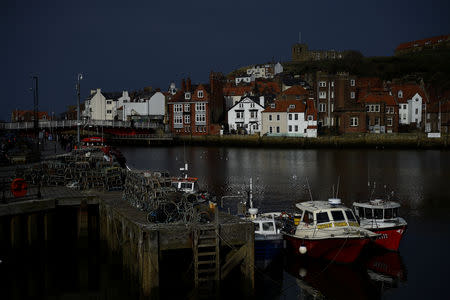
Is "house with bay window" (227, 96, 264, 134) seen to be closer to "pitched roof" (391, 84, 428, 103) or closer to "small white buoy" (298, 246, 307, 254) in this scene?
"pitched roof" (391, 84, 428, 103)

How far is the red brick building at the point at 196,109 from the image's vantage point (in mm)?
97375

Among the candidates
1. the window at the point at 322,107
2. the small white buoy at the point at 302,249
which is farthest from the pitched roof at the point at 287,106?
the small white buoy at the point at 302,249

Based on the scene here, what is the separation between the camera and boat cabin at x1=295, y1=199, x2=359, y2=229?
21734 millimetres

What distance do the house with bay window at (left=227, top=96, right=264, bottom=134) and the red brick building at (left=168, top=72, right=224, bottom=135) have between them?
4010 millimetres

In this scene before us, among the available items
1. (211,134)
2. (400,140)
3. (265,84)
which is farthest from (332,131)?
(265,84)

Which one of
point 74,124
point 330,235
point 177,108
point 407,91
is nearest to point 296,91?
point 177,108

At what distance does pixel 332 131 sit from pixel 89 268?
7250 centimetres

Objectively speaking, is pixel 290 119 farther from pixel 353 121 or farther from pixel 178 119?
pixel 178 119

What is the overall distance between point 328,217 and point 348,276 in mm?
2556

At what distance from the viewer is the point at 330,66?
154 m

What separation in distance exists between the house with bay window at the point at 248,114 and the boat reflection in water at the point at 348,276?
7147 centimetres

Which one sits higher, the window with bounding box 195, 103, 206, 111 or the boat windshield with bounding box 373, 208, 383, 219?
the window with bounding box 195, 103, 206, 111

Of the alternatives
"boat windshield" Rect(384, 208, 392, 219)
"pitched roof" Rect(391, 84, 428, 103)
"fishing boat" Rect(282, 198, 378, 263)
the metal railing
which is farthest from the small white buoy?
"pitched roof" Rect(391, 84, 428, 103)

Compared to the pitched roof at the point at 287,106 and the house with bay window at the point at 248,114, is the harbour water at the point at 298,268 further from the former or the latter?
the house with bay window at the point at 248,114
